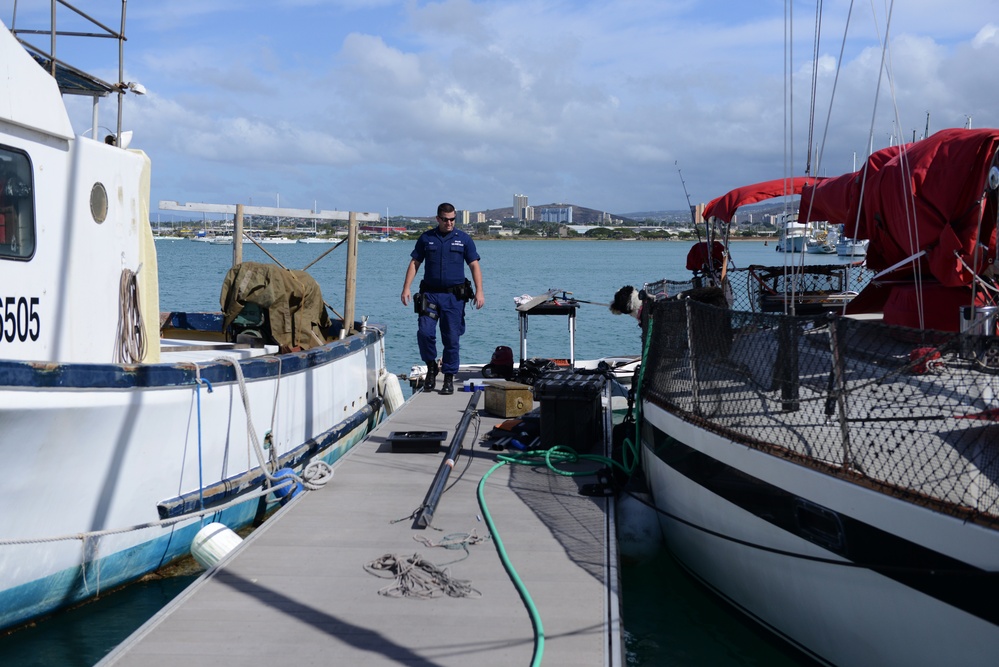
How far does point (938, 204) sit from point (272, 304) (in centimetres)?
675

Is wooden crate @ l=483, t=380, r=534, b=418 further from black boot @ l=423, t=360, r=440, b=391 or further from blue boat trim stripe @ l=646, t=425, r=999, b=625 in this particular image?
blue boat trim stripe @ l=646, t=425, r=999, b=625

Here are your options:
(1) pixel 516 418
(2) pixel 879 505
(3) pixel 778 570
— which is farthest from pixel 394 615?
(1) pixel 516 418

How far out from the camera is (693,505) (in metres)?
6.80

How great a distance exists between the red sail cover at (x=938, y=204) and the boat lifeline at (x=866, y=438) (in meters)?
0.01

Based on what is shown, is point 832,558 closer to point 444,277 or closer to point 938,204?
point 938,204

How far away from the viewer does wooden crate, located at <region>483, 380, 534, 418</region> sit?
10570mm

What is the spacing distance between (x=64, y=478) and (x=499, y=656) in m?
3.29

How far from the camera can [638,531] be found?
784 centimetres

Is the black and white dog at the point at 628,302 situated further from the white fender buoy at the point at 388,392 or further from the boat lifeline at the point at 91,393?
the white fender buoy at the point at 388,392

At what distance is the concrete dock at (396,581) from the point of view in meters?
4.95

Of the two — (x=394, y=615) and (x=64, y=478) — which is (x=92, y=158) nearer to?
(x=64, y=478)

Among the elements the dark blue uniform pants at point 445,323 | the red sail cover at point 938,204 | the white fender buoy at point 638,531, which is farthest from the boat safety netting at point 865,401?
the dark blue uniform pants at point 445,323

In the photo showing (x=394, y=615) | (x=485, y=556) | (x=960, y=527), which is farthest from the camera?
(x=485, y=556)

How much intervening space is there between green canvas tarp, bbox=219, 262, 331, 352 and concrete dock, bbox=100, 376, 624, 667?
9.61 feet
